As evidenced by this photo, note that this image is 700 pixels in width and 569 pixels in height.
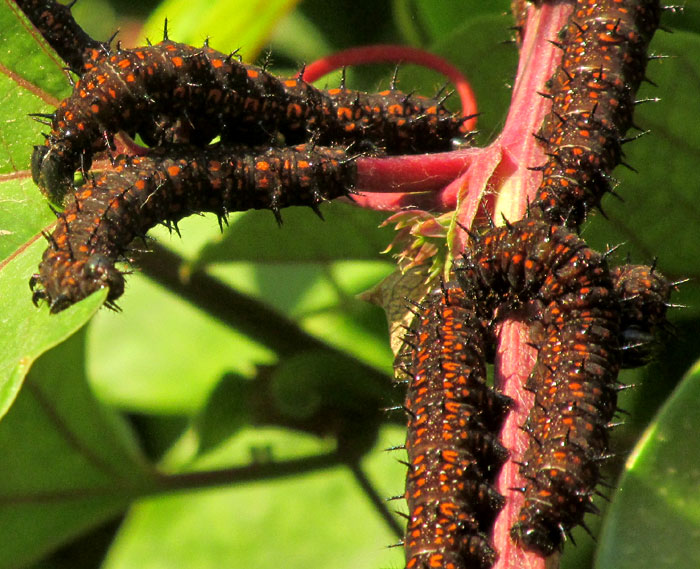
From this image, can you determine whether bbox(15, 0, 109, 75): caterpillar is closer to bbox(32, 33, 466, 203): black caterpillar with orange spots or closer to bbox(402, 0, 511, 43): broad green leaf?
bbox(32, 33, 466, 203): black caterpillar with orange spots

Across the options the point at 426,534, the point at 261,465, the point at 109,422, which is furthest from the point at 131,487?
the point at 426,534

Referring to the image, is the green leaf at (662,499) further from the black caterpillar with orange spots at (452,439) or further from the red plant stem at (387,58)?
the red plant stem at (387,58)

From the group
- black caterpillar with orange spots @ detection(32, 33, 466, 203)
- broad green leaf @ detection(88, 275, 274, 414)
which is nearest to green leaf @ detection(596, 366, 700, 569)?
black caterpillar with orange spots @ detection(32, 33, 466, 203)

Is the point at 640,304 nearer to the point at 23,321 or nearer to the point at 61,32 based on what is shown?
the point at 23,321

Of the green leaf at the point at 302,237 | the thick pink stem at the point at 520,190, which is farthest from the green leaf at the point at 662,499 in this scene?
the green leaf at the point at 302,237

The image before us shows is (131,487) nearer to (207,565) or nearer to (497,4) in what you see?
(207,565)
